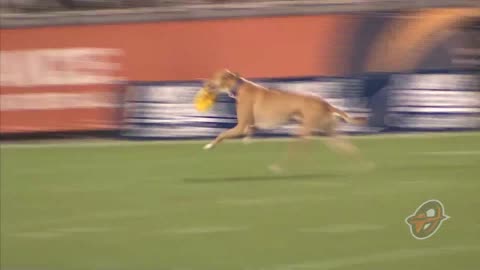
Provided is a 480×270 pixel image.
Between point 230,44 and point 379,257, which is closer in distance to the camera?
point 379,257

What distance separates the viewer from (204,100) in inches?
170

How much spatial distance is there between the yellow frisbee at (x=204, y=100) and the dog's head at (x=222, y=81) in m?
0.02

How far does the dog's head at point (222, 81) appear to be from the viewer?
4.27 meters

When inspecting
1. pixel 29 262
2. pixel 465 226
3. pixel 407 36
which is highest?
pixel 407 36

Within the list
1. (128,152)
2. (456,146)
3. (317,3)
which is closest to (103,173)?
(128,152)

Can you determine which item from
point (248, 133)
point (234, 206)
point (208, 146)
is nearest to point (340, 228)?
point (234, 206)

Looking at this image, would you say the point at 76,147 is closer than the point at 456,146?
No

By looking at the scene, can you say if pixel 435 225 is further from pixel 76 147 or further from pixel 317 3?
pixel 76 147

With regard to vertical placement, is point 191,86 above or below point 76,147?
above

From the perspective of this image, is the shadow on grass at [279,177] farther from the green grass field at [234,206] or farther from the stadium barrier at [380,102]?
the stadium barrier at [380,102]

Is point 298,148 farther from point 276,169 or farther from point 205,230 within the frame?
point 205,230

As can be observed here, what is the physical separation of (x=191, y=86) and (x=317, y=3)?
0.66 meters

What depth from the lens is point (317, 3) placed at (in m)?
4.31

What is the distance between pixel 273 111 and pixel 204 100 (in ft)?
1.03
